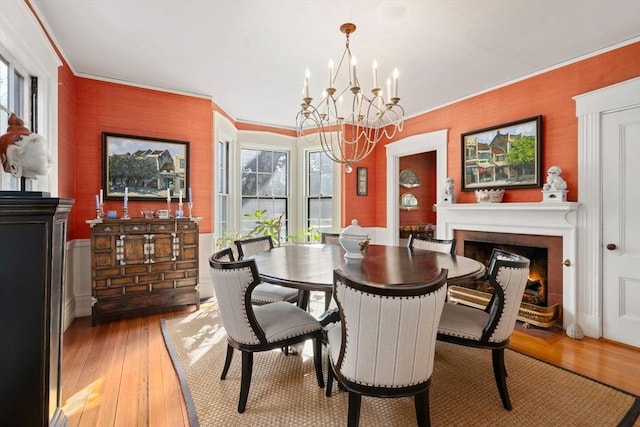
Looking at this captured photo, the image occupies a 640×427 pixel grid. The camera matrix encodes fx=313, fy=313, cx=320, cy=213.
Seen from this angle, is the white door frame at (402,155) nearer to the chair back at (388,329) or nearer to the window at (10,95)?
the chair back at (388,329)

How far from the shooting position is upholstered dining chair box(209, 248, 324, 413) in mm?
1766

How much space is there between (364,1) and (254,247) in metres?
2.26

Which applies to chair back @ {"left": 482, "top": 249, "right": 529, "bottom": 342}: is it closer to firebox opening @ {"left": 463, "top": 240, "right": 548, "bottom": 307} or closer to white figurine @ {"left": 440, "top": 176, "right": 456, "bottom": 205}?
firebox opening @ {"left": 463, "top": 240, "right": 548, "bottom": 307}

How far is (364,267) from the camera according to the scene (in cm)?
206

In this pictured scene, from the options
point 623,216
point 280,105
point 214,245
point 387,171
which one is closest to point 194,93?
point 280,105

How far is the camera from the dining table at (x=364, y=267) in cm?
172

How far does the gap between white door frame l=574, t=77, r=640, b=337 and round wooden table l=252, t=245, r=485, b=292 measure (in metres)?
1.57

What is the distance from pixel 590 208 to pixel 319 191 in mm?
3559

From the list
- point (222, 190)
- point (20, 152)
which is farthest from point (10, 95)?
point (222, 190)

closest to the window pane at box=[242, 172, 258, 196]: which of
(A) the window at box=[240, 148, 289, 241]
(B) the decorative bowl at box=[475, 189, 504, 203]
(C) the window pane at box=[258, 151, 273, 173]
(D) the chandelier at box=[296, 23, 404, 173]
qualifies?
(A) the window at box=[240, 148, 289, 241]

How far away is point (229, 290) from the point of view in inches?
70.2

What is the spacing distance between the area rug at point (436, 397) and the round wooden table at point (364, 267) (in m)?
0.79

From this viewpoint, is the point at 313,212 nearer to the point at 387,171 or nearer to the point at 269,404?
the point at 387,171

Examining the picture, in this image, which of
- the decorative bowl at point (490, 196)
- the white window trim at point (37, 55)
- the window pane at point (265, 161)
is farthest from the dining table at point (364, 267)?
the window pane at point (265, 161)
